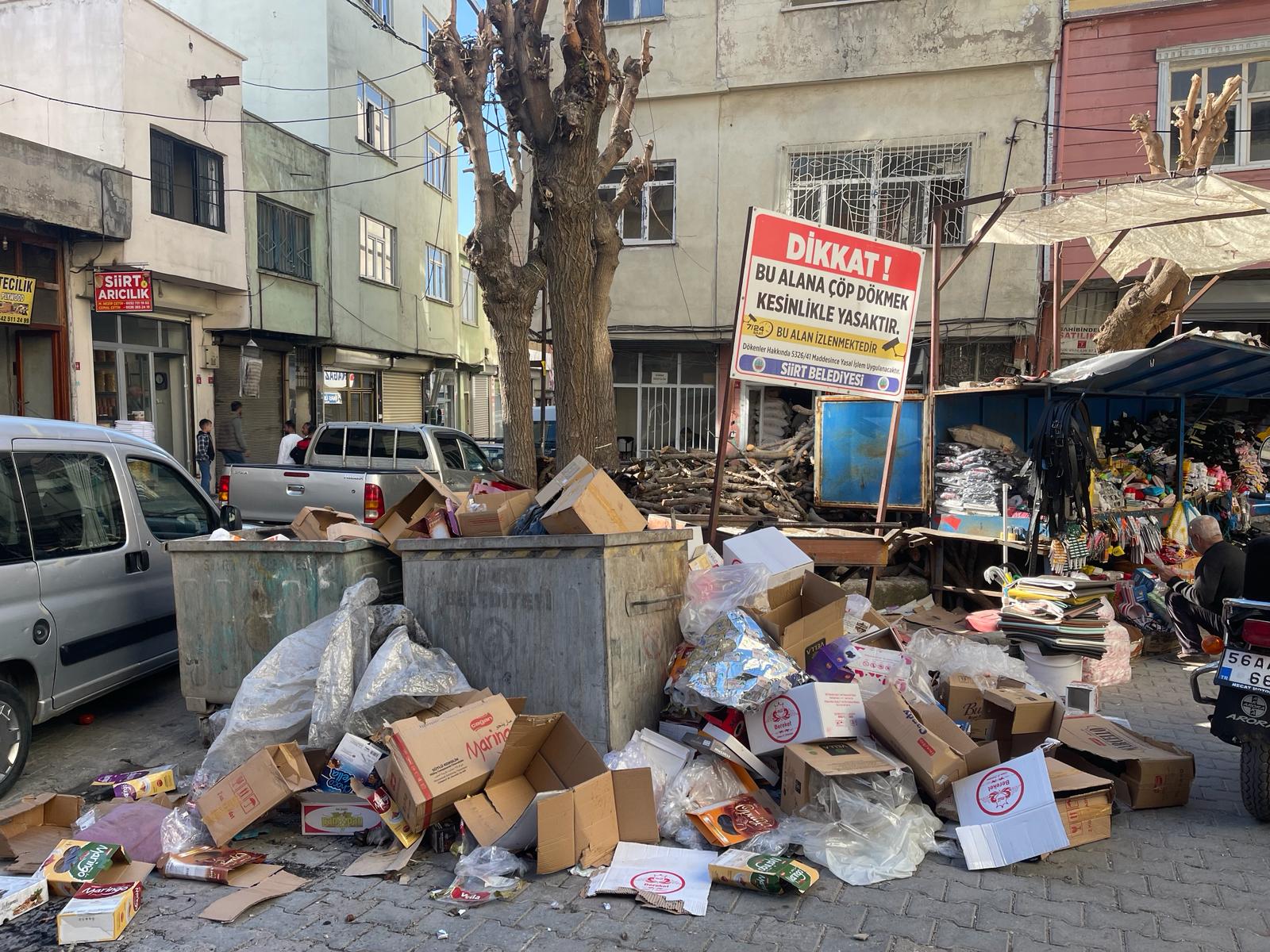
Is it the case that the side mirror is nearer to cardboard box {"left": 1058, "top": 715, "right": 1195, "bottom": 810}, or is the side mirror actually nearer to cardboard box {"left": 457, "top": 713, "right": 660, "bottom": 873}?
cardboard box {"left": 457, "top": 713, "right": 660, "bottom": 873}

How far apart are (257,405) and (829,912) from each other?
18224 mm

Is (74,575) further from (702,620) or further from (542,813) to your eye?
(702,620)

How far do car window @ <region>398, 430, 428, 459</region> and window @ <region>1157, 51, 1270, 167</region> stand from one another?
38.0 feet

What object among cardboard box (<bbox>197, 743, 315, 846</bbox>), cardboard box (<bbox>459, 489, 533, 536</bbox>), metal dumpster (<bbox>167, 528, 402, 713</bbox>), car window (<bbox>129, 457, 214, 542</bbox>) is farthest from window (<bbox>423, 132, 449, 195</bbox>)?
cardboard box (<bbox>197, 743, 315, 846</bbox>)

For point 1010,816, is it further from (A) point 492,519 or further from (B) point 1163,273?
(B) point 1163,273

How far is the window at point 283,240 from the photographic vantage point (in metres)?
17.7

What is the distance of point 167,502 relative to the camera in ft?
18.5

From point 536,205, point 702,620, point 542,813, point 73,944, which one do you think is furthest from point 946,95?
point 73,944

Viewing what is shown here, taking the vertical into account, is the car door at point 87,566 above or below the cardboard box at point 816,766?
above

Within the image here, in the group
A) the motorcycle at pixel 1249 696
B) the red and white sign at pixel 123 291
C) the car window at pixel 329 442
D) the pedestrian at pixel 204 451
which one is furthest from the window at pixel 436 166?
the motorcycle at pixel 1249 696

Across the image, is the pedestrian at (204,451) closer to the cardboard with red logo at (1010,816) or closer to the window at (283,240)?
the window at (283,240)

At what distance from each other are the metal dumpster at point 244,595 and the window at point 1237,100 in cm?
1339

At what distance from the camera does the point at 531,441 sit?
31.6 feet

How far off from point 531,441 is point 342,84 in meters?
15.3
